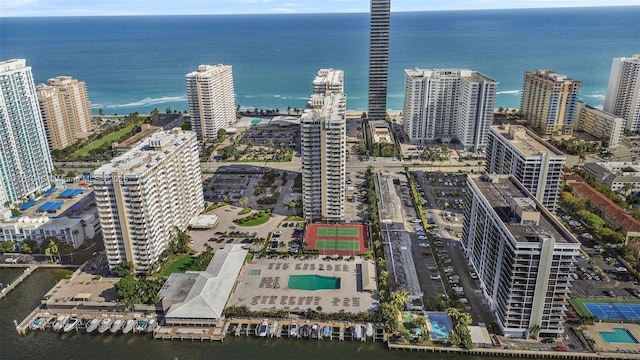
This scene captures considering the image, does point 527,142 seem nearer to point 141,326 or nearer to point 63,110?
point 141,326

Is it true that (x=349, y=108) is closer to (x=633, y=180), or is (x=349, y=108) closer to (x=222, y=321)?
(x=633, y=180)

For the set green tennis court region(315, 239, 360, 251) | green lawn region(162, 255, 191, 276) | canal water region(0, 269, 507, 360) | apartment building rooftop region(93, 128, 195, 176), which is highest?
apartment building rooftop region(93, 128, 195, 176)

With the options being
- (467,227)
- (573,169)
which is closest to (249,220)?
(467,227)

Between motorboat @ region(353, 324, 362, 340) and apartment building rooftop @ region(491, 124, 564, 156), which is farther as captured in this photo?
apartment building rooftop @ region(491, 124, 564, 156)

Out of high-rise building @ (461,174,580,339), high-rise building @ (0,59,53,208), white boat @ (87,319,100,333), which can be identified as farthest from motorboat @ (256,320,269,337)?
high-rise building @ (0,59,53,208)

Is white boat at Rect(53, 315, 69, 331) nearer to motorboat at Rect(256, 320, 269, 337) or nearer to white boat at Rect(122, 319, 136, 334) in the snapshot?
white boat at Rect(122, 319, 136, 334)
